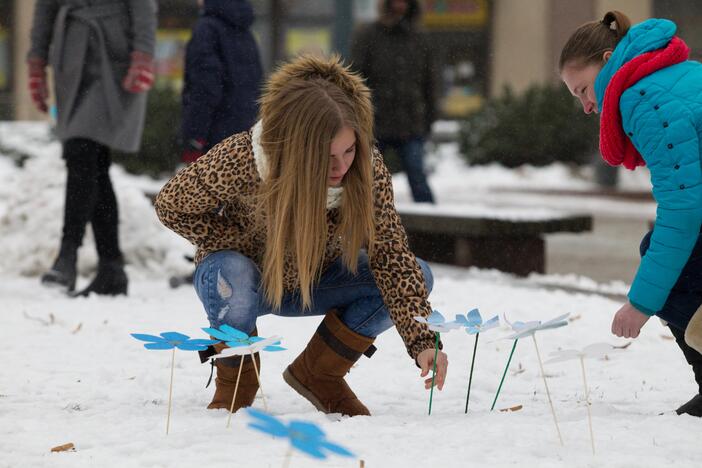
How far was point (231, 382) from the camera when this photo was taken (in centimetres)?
304

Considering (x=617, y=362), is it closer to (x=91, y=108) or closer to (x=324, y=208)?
(x=324, y=208)

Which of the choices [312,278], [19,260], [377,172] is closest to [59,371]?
[312,278]

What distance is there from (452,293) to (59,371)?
2393 millimetres

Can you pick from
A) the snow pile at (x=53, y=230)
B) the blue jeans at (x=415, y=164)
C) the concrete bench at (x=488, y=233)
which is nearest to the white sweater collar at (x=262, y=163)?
the snow pile at (x=53, y=230)

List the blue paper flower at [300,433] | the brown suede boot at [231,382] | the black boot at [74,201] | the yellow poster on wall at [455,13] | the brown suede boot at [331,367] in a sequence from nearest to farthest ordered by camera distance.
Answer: the blue paper flower at [300,433] → the brown suede boot at [231,382] → the brown suede boot at [331,367] → the black boot at [74,201] → the yellow poster on wall at [455,13]

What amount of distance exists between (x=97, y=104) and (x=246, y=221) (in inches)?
97.6

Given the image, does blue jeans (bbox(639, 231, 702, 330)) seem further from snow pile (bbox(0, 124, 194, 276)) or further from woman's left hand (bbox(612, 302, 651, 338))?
snow pile (bbox(0, 124, 194, 276))

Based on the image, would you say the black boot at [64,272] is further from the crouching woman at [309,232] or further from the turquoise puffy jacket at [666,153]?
the turquoise puffy jacket at [666,153]

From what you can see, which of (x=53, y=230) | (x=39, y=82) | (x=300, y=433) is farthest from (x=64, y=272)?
(x=300, y=433)

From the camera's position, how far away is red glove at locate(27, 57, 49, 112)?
5.48m

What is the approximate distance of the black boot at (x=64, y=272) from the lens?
Answer: 5305mm

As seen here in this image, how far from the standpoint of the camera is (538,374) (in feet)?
12.6

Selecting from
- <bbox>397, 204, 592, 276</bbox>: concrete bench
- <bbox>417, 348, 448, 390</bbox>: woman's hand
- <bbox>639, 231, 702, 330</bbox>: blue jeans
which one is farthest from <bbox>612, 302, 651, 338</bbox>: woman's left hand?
<bbox>397, 204, 592, 276</bbox>: concrete bench

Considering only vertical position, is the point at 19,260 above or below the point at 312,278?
below
